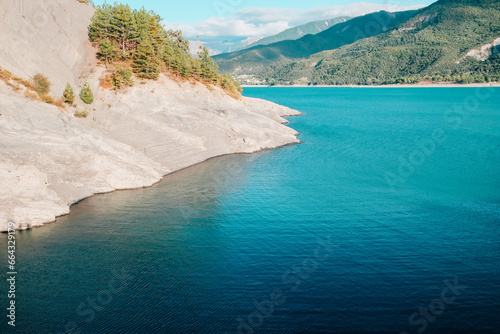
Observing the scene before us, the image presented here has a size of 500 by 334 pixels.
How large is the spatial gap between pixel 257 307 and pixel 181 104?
5160 cm

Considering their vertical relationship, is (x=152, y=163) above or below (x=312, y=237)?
above

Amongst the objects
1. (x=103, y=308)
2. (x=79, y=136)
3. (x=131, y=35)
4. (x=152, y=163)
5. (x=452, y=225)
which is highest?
(x=131, y=35)

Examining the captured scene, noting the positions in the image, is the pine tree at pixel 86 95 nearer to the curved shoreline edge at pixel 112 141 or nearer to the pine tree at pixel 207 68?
the curved shoreline edge at pixel 112 141

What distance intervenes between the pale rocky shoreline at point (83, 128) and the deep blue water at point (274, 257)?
3.04m

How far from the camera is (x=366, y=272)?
80.0 feet

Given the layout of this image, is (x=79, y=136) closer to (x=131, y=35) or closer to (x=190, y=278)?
(x=190, y=278)

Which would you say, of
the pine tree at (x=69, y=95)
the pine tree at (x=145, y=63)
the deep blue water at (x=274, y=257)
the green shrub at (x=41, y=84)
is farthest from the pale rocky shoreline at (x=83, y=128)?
the deep blue water at (x=274, y=257)

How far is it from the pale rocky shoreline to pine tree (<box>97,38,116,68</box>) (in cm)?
194

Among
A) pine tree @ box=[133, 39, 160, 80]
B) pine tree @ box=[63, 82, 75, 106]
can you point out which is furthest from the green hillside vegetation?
pine tree @ box=[63, 82, 75, 106]

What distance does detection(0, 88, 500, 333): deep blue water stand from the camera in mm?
20031

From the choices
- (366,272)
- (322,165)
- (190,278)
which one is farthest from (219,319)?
(322,165)

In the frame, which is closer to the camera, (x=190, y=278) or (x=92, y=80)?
(x=190, y=278)

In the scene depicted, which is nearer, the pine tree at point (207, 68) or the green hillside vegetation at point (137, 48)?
the green hillside vegetation at point (137, 48)

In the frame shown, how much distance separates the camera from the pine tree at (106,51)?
6262 cm
